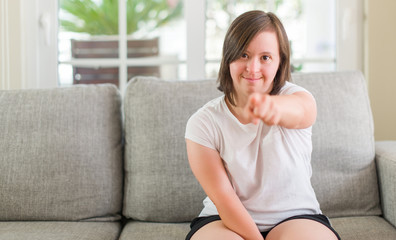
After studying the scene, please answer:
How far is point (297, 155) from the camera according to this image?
4.10ft

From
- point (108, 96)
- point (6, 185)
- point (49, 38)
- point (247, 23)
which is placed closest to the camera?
point (247, 23)

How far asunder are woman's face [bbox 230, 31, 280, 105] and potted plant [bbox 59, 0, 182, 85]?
3.96 feet

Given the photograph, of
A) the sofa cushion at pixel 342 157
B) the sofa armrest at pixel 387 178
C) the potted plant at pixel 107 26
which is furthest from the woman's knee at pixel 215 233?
the potted plant at pixel 107 26

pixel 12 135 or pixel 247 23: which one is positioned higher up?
pixel 247 23

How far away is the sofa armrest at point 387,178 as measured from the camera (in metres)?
1.51

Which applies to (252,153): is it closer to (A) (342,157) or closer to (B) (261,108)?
(B) (261,108)

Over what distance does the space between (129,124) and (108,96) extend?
0.44ft

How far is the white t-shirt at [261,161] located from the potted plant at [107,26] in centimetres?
114

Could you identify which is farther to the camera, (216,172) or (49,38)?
(49,38)

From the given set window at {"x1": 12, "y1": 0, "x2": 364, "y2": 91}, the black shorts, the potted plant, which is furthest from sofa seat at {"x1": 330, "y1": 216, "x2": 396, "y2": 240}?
the potted plant

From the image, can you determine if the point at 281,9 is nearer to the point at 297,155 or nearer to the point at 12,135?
the point at 297,155

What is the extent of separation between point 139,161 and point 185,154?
0.17 metres

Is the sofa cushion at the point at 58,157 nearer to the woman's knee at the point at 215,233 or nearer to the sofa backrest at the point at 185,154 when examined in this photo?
the sofa backrest at the point at 185,154

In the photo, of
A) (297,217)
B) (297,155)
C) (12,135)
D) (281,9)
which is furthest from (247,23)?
(281,9)
